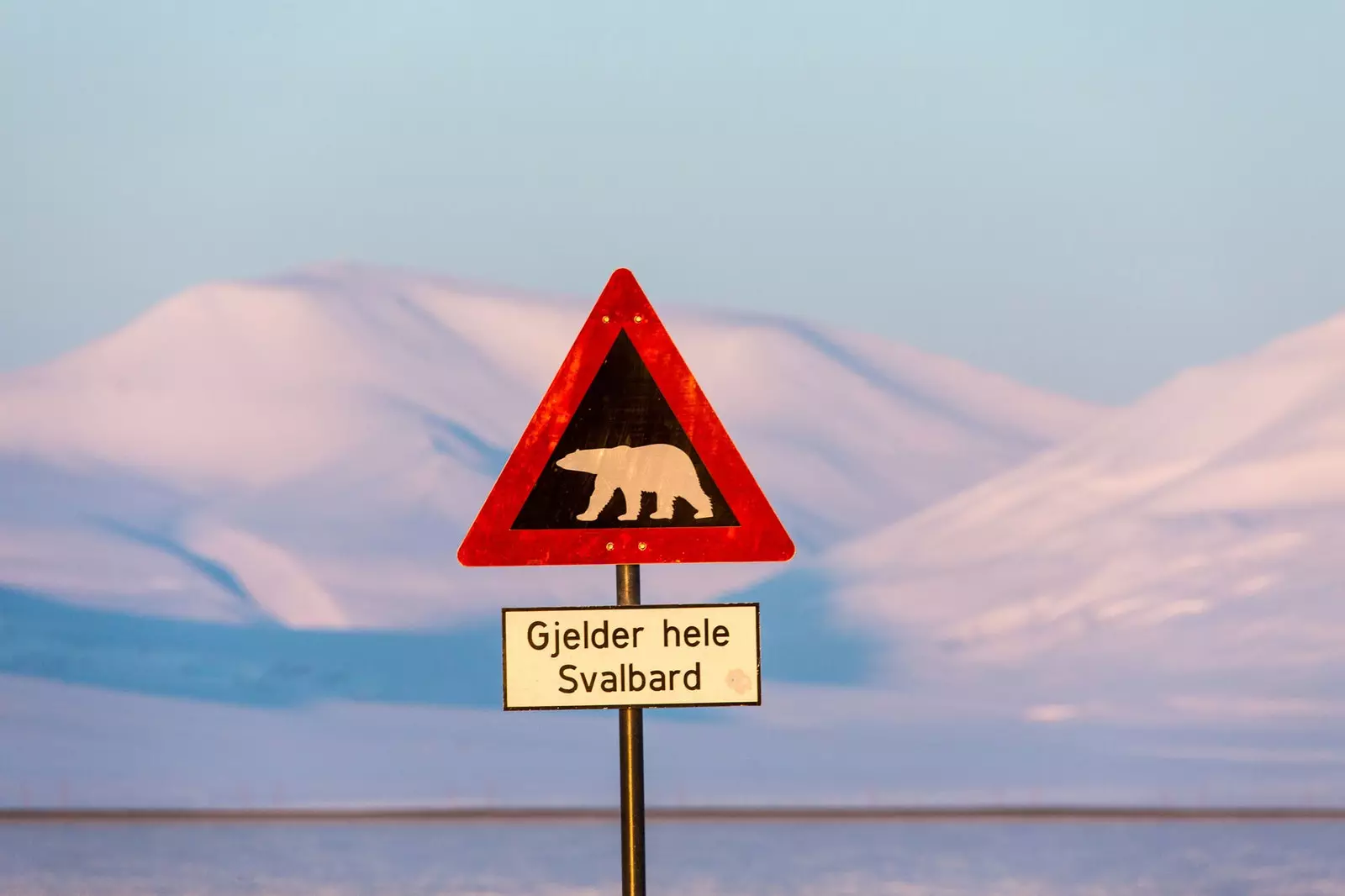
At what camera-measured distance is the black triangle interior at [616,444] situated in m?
2.49

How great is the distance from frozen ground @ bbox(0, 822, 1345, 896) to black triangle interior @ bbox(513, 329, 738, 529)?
4886mm

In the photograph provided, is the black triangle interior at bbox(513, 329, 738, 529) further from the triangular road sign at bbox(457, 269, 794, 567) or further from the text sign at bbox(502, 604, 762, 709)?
the text sign at bbox(502, 604, 762, 709)

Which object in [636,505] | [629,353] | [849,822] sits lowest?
[849,822]

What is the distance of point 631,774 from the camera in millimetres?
2521

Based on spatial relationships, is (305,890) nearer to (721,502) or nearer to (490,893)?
(490,893)

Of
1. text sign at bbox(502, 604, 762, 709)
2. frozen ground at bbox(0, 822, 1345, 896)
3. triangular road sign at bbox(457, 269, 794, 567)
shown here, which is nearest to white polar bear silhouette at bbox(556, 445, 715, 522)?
triangular road sign at bbox(457, 269, 794, 567)

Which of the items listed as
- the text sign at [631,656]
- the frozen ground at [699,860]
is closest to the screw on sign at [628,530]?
the text sign at [631,656]

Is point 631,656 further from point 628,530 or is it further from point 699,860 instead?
point 699,860

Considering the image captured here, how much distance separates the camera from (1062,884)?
754 centimetres

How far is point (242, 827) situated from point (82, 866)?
4.04 m

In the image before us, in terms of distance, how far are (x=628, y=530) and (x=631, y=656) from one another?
171 mm

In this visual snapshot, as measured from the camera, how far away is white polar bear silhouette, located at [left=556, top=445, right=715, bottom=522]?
2.48 m

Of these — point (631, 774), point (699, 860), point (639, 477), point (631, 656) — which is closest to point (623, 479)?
point (639, 477)

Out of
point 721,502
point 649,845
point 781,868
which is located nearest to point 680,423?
point 721,502
